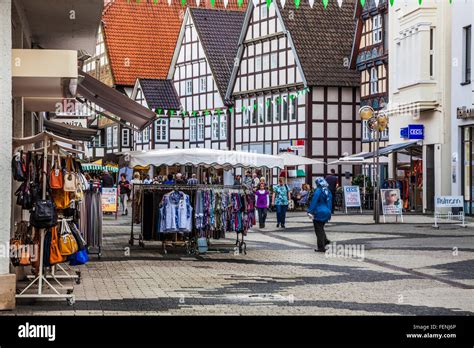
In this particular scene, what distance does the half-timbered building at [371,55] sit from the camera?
52.3 m

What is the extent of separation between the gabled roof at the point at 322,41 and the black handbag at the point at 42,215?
4377 centimetres

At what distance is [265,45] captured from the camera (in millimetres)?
60812

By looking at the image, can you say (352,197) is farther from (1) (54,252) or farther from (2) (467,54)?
(1) (54,252)

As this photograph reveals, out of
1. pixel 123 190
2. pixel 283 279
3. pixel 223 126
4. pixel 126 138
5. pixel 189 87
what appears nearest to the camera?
pixel 283 279

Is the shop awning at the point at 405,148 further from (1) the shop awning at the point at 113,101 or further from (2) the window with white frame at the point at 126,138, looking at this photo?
(2) the window with white frame at the point at 126,138

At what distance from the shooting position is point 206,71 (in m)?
69.5

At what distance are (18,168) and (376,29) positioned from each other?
41299 millimetres

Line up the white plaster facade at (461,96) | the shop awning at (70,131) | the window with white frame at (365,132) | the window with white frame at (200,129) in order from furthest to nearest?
the window with white frame at (200,129) → the window with white frame at (365,132) → the white plaster facade at (461,96) → the shop awning at (70,131)

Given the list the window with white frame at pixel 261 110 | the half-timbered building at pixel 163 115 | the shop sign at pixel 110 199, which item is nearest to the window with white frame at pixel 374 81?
the window with white frame at pixel 261 110

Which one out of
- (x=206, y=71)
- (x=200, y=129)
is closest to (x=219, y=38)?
(x=206, y=71)
